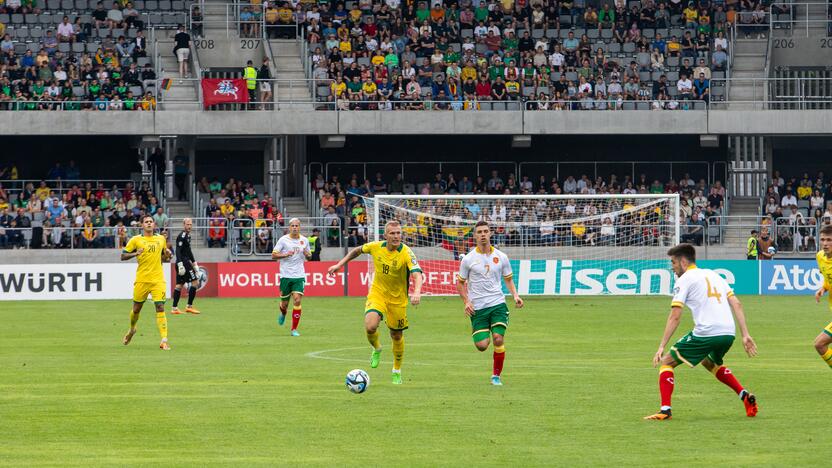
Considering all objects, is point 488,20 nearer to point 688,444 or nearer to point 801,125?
point 801,125

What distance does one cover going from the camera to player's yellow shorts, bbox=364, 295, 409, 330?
17359 millimetres

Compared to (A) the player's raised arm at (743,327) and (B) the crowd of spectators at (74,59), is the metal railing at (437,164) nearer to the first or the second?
(B) the crowd of spectators at (74,59)

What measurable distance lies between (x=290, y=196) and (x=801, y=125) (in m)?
19.6

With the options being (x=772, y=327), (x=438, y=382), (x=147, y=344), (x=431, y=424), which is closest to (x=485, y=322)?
(x=438, y=382)

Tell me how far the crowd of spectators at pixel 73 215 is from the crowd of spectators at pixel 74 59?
3096mm

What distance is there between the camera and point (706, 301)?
13.2 m

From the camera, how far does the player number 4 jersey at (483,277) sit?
17.1 m

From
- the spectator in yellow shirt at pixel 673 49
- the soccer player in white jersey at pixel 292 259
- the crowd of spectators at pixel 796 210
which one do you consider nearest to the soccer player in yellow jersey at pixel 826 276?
the soccer player in white jersey at pixel 292 259

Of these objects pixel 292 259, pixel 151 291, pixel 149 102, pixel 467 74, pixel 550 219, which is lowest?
pixel 151 291

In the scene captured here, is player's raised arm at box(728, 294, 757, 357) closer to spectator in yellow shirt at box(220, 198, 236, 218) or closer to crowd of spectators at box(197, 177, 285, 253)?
crowd of spectators at box(197, 177, 285, 253)

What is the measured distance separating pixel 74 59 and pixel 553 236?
19.7 meters

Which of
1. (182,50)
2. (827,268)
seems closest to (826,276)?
(827,268)

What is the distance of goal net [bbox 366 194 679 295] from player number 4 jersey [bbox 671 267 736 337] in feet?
81.0

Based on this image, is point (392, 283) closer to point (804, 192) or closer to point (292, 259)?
point (292, 259)
